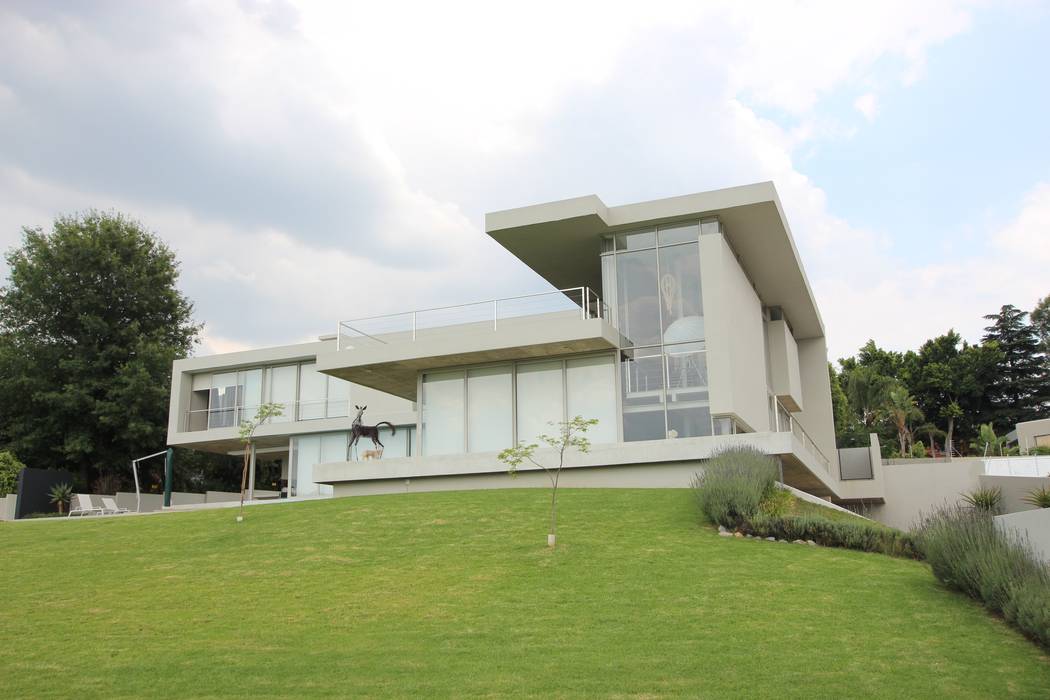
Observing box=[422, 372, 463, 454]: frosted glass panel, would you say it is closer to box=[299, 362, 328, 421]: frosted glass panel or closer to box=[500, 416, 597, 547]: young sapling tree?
box=[500, 416, 597, 547]: young sapling tree

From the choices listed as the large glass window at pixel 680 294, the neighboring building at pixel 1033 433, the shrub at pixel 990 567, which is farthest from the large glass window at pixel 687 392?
the neighboring building at pixel 1033 433

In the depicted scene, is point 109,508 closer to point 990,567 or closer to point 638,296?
point 638,296

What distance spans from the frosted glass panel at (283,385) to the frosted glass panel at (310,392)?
399 mm

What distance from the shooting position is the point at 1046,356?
201 ft

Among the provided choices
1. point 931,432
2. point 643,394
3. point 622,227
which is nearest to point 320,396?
point 622,227

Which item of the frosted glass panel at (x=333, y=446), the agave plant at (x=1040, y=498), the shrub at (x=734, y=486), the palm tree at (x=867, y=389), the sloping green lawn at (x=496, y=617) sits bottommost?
the sloping green lawn at (x=496, y=617)

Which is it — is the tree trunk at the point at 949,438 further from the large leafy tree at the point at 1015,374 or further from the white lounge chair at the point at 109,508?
the white lounge chair at the point at 109,508

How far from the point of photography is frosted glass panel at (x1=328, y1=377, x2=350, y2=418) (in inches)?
1371

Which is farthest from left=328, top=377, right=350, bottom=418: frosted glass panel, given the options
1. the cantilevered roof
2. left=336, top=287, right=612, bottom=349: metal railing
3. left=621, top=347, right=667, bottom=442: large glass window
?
left=621, top=347, right=667, bottom=442: large glass window

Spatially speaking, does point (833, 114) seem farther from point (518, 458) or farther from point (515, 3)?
point (518, 458)

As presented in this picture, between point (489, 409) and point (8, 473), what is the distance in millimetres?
20329

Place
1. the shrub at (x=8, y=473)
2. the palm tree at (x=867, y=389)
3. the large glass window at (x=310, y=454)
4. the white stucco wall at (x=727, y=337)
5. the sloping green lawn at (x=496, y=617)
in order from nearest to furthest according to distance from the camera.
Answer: the sloping green lawn at (x=496, y=617)
the white stucco wall at (x=727, y=337)
the shrub at (x=8, y=473)
the large glass window at (x=310, y=454)
the palm tree at (x=867, y=389)

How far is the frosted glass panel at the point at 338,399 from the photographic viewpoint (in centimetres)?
3481

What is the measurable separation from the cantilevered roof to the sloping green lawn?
872 centimetres
